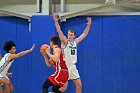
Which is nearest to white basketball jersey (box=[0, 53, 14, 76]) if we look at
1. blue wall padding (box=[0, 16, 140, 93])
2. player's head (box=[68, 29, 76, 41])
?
player's head (box=[68, 29, 76, 41])

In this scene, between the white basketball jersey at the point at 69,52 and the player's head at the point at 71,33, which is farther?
the white basketball jersey at the point at 69,52

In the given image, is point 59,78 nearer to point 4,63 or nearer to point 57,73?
point 57,73

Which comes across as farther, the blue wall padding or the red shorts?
the blue wall padding

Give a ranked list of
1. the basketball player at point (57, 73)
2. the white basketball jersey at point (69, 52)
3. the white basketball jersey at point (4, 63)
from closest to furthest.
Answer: the basketball player at point (57, 73) → the white basketball jersey at point (4, 63) → the white basketball jersey at point (69, 52)

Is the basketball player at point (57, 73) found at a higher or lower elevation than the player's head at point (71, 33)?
lower

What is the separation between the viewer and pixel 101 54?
30.2 ft

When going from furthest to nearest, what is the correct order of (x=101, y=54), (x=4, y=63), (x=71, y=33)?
(x=101, y=54) → (x=71, y=33) → (x=4, y=63)

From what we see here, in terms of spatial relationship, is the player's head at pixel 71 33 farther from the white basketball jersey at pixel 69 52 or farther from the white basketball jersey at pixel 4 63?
the white basketball jersey at pixel 4 63

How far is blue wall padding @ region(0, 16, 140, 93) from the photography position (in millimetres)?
8984

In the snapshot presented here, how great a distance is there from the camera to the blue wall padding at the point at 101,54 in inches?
354

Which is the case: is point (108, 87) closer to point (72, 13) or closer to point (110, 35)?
point (110, 35)

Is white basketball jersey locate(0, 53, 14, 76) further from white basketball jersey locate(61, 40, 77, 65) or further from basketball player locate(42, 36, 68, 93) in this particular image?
white basketball jersey locate(61, 40, 77, 65)

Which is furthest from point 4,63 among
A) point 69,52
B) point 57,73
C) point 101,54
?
point 101,54

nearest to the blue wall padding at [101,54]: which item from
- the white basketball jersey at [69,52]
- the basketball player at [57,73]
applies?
the white basketball jersey at [69,52]
